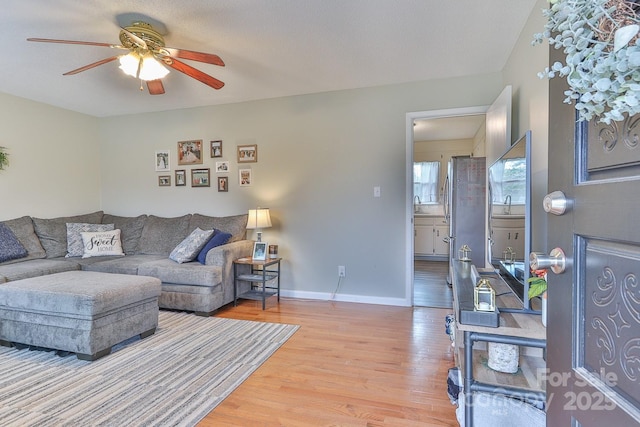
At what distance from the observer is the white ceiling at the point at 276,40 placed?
208cm

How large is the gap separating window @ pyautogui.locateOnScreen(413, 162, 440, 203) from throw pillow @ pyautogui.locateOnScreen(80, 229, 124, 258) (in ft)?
17.2

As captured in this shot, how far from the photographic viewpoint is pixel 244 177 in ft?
13.4

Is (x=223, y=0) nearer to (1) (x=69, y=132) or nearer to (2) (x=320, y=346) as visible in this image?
(2) (x=320, y=346)

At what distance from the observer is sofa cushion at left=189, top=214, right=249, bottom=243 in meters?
3.80

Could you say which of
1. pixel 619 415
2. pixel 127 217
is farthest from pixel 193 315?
pixel 619 415

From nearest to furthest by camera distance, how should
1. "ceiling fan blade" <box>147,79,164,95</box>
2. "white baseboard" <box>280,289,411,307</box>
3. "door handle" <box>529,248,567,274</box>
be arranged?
"door handle" <box>529,248,567,274</box> → "ceiling fan blade" <box>147,79,164,95</box> → "white baseboard" <box>280,289,411,307</box>

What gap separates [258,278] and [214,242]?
0.60 metres

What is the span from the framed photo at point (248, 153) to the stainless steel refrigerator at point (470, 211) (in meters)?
2.38

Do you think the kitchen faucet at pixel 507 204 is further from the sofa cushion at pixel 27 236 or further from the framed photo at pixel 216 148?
the sofa cushion at pixel 27 236

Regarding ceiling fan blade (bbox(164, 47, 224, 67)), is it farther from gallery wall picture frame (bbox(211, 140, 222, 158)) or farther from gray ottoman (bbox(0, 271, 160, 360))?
gallery wall picture frame (bbox(211, 140, 222, 158))

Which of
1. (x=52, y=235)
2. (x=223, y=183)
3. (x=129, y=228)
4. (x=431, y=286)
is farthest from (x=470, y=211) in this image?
(x=52, y=235)

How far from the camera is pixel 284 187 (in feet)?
12.8

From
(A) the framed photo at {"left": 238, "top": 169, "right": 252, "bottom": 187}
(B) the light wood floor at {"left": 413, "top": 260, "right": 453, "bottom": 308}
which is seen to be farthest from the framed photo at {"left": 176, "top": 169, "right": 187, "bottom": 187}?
(B) the light wood floor at {"left": 413, "top": 260, "right": 453, "bottom": 308}

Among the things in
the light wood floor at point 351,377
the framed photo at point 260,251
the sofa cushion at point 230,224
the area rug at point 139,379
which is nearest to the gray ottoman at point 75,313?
the area rug at point 139,379
